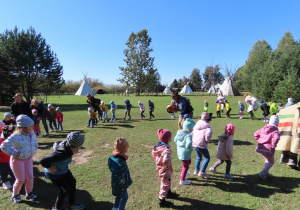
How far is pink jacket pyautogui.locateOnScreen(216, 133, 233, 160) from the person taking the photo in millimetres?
4477

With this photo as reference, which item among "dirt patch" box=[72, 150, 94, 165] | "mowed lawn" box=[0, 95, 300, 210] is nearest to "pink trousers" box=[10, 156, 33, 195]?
"mowed lawn" box=[0, 95, 300, 210]

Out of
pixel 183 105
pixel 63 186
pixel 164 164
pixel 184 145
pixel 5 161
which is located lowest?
pixel 63 186

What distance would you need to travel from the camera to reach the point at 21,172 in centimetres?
356

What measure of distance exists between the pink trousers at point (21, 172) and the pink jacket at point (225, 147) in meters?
4.31

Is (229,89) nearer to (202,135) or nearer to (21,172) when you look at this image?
(202,135)

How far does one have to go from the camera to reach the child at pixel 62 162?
288 centimetres

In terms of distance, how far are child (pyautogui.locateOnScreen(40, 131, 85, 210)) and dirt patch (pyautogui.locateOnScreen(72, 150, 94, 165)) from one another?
2.75 metres

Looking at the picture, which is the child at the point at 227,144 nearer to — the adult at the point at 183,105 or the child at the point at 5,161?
the adult at the point at 183,105

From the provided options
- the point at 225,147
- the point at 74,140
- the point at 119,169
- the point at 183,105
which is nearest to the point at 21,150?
the point at 74,140

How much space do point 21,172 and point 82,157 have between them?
9.39ft

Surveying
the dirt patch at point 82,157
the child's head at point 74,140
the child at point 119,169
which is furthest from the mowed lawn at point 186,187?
the child's head at point 74,140

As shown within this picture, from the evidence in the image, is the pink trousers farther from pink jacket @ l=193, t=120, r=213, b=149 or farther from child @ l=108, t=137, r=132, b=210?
pink jacket @ l=193, t=120, r=213, b=149

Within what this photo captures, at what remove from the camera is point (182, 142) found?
416cm

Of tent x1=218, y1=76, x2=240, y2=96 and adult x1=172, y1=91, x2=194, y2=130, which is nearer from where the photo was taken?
adult x1=172, y1=91, x2=194, y2=130
